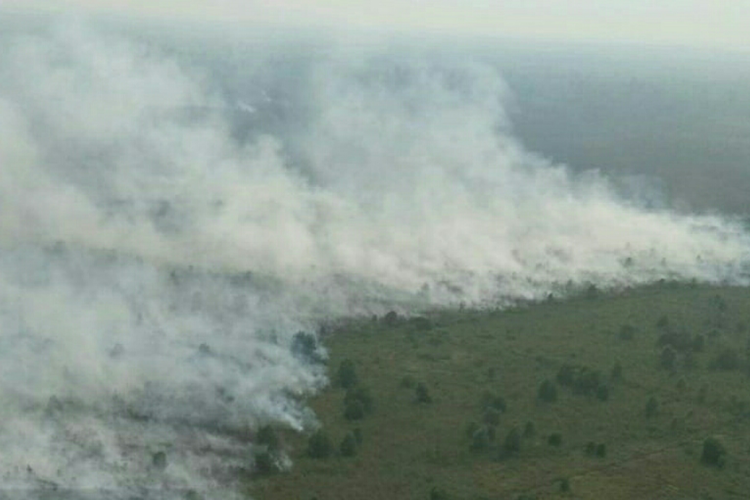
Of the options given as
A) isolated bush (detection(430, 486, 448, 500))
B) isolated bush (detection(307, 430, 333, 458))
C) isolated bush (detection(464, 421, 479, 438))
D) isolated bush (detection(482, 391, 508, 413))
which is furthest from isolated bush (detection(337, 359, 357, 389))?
isolated bush (detection(430, 486, 448, 500))

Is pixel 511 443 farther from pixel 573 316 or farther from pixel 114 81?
pixel 114 81

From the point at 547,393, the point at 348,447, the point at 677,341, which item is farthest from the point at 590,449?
the point at 677,341

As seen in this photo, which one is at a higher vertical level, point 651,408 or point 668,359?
point 668,359

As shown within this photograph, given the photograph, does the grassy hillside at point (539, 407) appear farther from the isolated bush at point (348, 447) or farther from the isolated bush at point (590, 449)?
the isolated bush at point (348, 447)

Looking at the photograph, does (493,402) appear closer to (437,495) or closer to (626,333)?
(437,495)

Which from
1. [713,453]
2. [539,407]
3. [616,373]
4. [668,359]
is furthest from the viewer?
[668,359]

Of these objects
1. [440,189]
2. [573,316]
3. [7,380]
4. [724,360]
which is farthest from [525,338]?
[440,189]

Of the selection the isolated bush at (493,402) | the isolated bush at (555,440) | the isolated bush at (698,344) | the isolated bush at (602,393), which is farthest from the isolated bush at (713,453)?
the isolated bush at (698,344)
